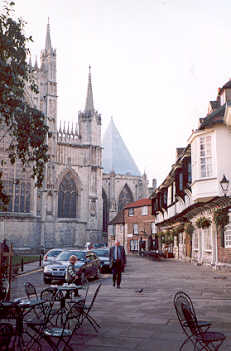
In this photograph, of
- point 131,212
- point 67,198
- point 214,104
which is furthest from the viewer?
point 131,212

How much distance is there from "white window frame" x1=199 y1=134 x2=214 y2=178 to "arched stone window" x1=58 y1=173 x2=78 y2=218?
3374cm

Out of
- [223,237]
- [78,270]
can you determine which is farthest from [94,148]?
[78,270]

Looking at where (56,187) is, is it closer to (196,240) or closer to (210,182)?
(196,240)

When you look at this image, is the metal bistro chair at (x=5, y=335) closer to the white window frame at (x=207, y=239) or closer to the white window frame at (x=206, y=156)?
the white window frame at (x=206, y=156)

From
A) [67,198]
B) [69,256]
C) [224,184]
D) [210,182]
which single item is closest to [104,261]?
[69,256]

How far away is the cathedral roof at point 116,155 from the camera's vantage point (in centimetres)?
7559

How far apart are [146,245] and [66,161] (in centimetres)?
1580

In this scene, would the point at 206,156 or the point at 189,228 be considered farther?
the point at 189,228

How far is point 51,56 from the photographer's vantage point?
49.7 metres

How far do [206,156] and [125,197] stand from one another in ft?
→ 165

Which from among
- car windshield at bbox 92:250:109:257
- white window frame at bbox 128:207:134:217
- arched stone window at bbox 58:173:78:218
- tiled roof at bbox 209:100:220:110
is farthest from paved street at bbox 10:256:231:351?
white window frame at bbox 128:207:134:217

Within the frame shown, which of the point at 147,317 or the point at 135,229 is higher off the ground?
the point at 135,229

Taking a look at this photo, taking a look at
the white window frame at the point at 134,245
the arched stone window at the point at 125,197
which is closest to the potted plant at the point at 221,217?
the white window frame at the point at 134,245

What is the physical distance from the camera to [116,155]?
78188 mm
